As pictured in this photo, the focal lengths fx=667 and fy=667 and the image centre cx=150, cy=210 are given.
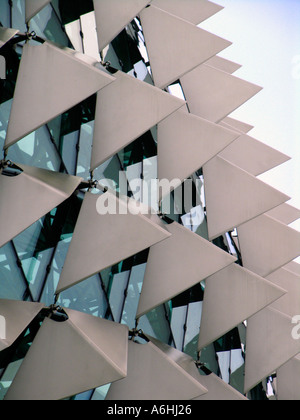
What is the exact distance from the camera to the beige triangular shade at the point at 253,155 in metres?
21.6

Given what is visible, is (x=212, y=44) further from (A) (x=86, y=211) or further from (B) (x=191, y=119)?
(A) (x=86, y=211)

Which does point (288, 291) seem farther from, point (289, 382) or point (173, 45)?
point (173, 45)

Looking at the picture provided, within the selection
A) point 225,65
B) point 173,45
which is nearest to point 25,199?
point 173,45

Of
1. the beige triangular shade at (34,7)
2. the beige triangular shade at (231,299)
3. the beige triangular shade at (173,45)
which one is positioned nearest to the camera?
the beige triangular shade at (34,7)

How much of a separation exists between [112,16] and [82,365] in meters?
8.03

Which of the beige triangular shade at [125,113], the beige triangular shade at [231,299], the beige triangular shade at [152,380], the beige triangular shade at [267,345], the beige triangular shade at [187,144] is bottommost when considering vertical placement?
the beige triangular shade at [267,345]

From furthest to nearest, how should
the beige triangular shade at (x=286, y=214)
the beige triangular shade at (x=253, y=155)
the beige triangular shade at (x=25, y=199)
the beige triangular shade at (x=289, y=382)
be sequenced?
the beige triangular shade at (x=286, y=214), the beige triangular shade at (x=253, y=155), the beige triangular shade at (x=289, y=382), the beige triangular shade at (x=25, y=199)

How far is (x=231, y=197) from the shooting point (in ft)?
56.8

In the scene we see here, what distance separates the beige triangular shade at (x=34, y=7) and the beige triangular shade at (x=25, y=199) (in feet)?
11.0

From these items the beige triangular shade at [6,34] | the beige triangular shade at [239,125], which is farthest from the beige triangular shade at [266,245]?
the beige triangular shade at [6,34]

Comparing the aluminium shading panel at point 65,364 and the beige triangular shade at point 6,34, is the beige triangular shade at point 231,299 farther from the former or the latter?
the beige triangular shade at point 6,34
